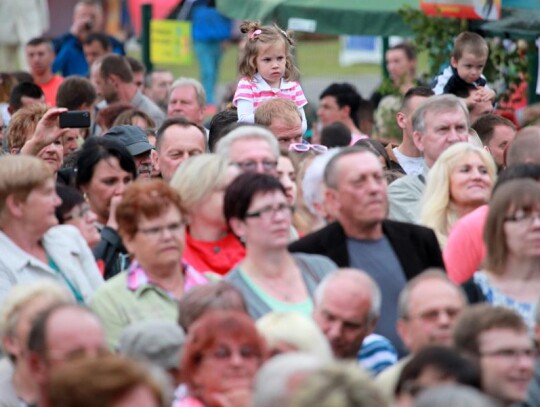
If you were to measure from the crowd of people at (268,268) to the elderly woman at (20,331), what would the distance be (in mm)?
11

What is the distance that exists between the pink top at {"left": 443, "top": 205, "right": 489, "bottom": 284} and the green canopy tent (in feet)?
28.2

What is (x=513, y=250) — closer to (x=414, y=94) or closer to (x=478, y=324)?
(x=478, y=324)

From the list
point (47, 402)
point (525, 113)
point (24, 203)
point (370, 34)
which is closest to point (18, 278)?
point (24, 203)

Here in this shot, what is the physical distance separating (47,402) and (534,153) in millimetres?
4698

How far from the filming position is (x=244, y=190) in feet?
23.0

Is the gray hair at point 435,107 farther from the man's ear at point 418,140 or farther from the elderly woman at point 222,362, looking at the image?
the elderly woman at point 222,362

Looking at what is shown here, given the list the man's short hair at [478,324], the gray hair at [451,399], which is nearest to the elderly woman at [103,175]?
the man's short hair at [478,324]

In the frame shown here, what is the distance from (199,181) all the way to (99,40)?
34.8ft

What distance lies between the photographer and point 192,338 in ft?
18.8

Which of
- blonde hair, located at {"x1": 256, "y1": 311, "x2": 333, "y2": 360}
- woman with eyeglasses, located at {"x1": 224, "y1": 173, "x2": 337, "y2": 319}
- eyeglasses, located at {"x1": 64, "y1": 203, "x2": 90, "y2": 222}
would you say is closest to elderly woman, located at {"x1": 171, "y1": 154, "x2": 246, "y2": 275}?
woman with eyeglasses, located at {"x1": 224, "y1": 173, "x2": 337, "y2": 319}

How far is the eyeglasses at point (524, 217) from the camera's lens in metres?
7.05

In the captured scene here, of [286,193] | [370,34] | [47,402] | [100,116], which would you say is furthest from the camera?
[370,34]

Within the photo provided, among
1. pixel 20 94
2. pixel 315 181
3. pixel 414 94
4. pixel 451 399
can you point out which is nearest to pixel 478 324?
pixel 451 399

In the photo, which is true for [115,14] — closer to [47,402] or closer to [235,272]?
[235,272]
